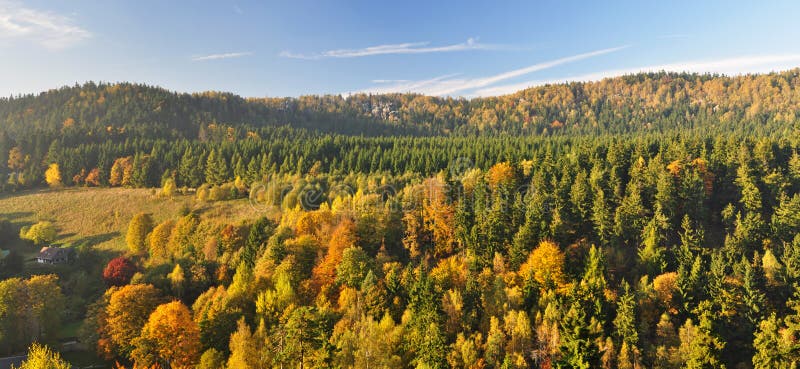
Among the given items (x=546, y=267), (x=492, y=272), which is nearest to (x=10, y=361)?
(x=492, y=272)

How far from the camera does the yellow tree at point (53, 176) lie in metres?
123

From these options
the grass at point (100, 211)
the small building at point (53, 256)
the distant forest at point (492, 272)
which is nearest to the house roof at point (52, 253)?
the small building at point (53, 256)

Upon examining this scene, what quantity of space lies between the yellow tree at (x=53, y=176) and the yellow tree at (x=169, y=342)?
10691cm

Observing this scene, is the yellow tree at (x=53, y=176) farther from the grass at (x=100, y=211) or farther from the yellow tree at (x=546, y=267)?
the yellow tree at (x=546, y=267)

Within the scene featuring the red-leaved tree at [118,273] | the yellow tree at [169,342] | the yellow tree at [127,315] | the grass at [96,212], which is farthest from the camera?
the grass at [96,212]

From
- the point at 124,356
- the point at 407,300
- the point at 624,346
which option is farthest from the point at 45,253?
the point at 624,346

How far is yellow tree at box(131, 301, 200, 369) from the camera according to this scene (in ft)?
160

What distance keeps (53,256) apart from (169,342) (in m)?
52.5

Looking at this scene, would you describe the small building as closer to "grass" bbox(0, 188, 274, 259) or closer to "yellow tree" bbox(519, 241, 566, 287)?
"grass" bbox(0, 188, 274, 259)

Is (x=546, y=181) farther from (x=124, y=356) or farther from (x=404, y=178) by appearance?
(x=124, y=356)

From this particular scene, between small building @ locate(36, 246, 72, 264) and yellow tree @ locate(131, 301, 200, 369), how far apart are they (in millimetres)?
47435

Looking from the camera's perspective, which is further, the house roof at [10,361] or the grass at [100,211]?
the grass at [100,211]

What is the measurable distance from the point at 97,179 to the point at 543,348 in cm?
13961

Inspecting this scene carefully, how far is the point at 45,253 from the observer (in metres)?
79.8
